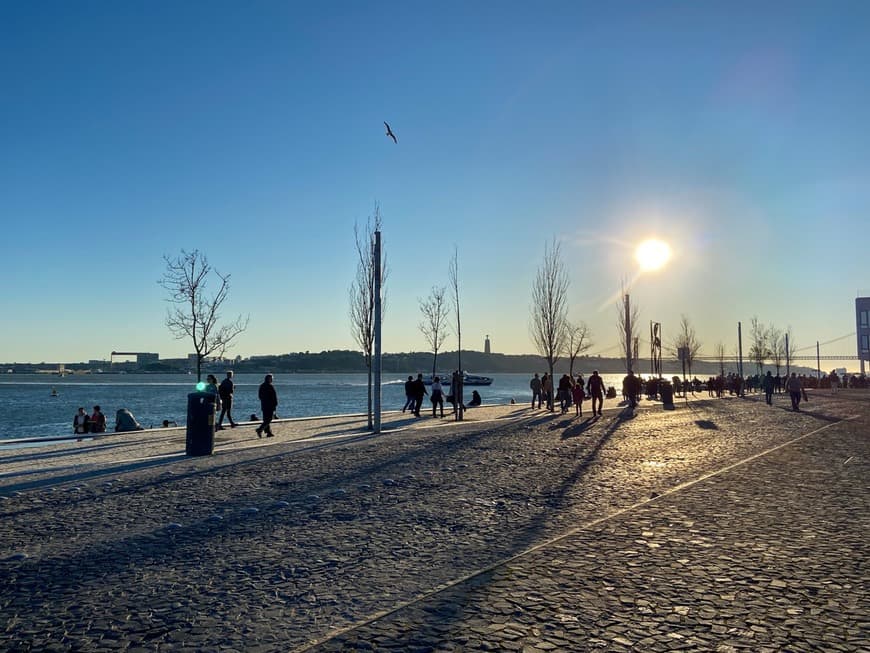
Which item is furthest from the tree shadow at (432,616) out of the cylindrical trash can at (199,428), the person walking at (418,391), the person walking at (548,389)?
the person walking at (548,389)

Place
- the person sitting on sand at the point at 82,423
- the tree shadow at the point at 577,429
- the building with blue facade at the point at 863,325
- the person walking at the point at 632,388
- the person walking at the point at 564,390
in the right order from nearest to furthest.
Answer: the tree shadow at the point at 577,429 → the person sitting on sand at the point at 82,423 → the person walking at the point at 564,390 → the person walking at the point at 632,388 → the building with blue facade at the point at 863,325

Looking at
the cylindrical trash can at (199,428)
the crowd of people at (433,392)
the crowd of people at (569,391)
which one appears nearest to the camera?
the cylindrical trash can at (199,428)

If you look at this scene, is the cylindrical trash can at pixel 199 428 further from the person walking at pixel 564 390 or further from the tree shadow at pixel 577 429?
the person walking at pixel 564 390

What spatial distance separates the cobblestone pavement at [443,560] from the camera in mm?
4082

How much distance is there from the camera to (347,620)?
169 inches

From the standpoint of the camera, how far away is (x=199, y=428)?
46.1ft

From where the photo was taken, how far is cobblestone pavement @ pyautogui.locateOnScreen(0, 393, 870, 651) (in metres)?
4.08

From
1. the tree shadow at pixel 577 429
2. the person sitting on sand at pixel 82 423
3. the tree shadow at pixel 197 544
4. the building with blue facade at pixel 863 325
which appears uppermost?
the building with blue facade at pixel 863 325

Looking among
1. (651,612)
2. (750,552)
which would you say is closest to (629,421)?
(750,552)

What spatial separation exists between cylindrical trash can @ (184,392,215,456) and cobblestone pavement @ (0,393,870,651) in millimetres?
2518

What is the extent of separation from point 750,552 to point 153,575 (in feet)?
16.2

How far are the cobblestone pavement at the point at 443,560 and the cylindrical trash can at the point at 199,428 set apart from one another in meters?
2.52

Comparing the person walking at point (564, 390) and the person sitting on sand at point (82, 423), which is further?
the person walking at point (564, 390)

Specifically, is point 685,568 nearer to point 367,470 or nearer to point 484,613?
point 484,613
